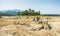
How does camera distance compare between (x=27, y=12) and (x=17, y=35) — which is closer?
(x=17, y=35)

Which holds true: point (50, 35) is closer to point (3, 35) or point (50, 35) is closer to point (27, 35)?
point (27, 35)

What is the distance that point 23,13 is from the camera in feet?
211

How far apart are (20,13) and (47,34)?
183ft

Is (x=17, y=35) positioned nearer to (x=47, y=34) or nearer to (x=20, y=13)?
(x=47, y=34)

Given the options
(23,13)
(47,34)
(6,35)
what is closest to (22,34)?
(6,35)

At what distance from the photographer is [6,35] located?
8906 mm

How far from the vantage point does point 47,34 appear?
9492 millimetres

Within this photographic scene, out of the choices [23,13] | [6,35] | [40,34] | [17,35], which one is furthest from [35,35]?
[23,13]

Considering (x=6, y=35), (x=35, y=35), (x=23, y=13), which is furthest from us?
(x=23, y=13)

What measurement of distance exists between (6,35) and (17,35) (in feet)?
1.96

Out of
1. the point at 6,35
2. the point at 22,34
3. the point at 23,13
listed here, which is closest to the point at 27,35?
the point at 22,34

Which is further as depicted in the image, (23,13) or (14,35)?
(23,13)

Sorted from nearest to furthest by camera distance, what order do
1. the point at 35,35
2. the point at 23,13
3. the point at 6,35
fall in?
the point at 6,35
the point at 35,35
the point at 23,13

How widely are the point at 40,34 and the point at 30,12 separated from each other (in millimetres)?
54608
